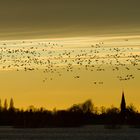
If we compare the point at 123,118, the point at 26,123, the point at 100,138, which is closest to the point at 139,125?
the point at 123,118

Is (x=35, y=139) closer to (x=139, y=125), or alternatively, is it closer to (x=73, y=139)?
(x=73, y=139)

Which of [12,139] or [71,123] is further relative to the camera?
[71,123]

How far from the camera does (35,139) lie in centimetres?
12575

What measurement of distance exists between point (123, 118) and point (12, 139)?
55797 mm

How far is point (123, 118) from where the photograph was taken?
6850 inches

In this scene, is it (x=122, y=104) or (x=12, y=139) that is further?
(x=122, y=104)

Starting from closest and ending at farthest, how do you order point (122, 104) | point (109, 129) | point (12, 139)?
point (12, 139)
point (109, 129)
point (122, 104)

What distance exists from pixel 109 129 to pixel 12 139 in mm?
49140

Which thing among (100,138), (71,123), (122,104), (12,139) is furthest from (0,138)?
(122,104)

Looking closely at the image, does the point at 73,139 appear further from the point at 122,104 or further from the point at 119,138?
the point at 122,104

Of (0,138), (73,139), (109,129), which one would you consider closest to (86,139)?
(73,139)

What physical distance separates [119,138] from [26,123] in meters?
47.8

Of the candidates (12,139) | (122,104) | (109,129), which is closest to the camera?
(12,139)

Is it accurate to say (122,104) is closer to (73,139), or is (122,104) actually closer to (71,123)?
(71,123)
